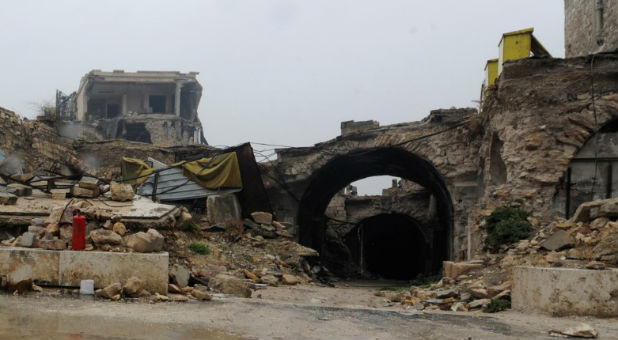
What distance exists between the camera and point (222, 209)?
13078 mm

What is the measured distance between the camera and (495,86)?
12172 mm

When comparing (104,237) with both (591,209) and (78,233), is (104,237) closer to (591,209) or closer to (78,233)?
(78,233)

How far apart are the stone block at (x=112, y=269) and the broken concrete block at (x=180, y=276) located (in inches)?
23.2

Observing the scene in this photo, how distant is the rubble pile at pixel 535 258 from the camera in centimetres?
712

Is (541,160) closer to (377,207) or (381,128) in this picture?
(381,128)

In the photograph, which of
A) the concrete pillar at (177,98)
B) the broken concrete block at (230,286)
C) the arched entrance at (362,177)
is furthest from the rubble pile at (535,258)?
the concrete pillar at (177,98)

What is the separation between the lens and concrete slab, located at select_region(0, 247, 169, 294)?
21.6ft

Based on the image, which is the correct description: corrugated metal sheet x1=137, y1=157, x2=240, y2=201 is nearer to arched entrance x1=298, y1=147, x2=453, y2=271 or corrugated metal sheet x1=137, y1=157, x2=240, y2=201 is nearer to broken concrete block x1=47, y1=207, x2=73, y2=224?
arched entrance x1=298, y1=147, x2=453, y2=271

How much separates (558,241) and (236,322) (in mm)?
5015

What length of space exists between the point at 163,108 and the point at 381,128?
76.8 feet

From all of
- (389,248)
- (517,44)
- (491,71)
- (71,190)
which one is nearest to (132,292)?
(71,190)

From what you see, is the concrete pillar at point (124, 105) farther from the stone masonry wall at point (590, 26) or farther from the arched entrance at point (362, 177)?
the stone masonry wall at point (590, 26)

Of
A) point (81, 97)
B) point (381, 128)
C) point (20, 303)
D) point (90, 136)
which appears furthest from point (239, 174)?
point (81, 97)

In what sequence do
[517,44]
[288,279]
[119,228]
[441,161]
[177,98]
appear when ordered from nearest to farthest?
[119,228] < [288,279] < [517,44] < [441,161] < [177,98]
